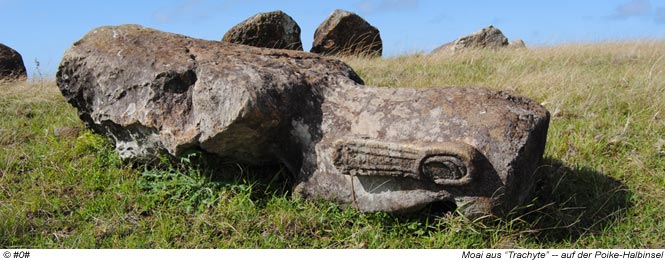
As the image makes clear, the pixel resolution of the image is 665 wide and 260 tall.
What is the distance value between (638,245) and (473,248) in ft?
4.01

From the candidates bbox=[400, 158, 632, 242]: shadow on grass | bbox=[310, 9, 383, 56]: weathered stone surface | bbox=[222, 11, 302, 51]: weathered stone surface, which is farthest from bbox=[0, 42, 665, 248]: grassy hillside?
bbox=[310, 9, 383, 56]: weathered stone surface

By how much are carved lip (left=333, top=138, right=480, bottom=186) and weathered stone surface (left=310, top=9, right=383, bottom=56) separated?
8766 mm

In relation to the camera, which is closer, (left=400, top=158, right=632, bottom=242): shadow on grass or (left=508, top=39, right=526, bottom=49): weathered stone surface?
(left=400, top=158, right=632, bottom=242): shadow on grass

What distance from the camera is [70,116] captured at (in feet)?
24.4

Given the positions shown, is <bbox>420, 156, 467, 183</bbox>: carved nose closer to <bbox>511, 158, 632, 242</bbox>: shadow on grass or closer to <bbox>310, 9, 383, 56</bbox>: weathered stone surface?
<bbox>511, 158, 632, 242</bbox>: shadow on grass

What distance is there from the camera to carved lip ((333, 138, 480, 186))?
394 cm

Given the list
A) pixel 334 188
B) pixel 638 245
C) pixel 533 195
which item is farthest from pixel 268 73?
pixel 638 245

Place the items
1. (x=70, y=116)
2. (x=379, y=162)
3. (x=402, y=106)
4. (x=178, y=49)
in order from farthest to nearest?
(x=70, y=116) < (x=178, y=49) < (x=402, y=106) < (x=379, y=162)

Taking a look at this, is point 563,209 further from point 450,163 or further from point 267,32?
point 267,32

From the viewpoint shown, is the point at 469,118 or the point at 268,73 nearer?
the point at 469,118

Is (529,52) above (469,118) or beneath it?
above

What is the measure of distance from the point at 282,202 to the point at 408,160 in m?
1.18

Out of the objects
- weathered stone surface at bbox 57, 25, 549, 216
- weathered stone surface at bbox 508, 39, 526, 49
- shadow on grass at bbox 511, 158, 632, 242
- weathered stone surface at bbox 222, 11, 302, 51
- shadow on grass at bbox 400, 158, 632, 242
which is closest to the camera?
weathered stone surface at bbox 57, 25, 549, 216

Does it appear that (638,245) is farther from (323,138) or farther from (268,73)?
(268,73)
